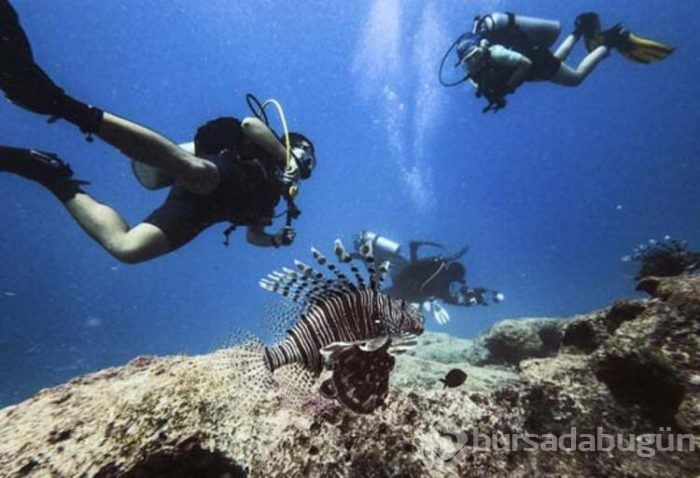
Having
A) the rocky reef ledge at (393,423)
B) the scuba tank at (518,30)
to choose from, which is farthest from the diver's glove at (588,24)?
the rocky reef ledge at (393,423)

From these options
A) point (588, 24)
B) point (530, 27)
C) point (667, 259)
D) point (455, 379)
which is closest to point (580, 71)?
point (588, 24)

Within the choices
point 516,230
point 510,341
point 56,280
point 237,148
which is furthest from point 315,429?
point 516,230

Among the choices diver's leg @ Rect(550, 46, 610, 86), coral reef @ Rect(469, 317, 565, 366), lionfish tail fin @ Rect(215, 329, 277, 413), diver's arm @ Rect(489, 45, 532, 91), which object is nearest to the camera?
lionfish tail fin @ Rect(215, 329, 277, 413)

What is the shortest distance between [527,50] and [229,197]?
7.74 m

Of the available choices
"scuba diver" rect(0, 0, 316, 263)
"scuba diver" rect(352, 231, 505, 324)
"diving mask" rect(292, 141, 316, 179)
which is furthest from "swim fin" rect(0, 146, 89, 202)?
"scuba diver" rect(352, 231, 505, 324)

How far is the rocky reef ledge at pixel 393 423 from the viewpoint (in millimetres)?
1738

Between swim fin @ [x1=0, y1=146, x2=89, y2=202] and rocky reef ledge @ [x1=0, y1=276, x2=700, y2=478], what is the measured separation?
2512mm

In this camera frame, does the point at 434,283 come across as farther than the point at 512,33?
Yes

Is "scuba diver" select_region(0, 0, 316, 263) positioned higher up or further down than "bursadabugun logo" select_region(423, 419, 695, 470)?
higher up

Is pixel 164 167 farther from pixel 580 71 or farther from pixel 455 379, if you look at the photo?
pixel 580 71

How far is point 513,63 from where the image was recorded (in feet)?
25.8

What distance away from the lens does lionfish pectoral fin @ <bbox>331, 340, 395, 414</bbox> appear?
1.85 metres

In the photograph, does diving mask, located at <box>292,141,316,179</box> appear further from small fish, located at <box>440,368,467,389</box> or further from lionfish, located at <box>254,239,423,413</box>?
small fish, located at <box>440,368,467,389</box>

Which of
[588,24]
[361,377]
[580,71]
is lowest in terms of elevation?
[361,377]
